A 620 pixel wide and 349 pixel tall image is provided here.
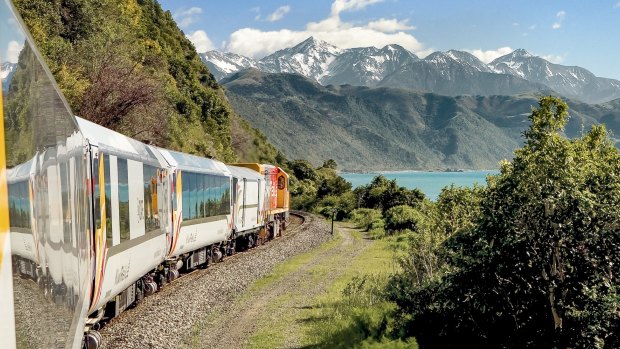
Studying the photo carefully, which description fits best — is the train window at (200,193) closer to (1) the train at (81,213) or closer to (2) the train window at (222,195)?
(1) the train at (81,213)

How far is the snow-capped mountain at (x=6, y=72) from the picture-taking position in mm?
2448

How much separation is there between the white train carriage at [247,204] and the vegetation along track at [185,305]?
1628 mm

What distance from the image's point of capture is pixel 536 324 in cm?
1151

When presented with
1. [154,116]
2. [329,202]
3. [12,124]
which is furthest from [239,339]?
[329,202]

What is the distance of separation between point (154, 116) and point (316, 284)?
2239 cm

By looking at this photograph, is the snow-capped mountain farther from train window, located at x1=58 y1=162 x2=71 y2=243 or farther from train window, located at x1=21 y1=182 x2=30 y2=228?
train window, located at x1=58 y1=162 x2=71 y2=243

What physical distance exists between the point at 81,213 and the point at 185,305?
1073cm

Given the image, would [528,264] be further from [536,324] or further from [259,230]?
[259,230]

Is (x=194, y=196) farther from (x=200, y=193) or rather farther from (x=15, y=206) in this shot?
(x=15, y=206)

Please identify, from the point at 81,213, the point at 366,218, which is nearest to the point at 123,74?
the point at 366,218

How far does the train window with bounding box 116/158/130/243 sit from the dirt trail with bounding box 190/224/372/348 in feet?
10.9

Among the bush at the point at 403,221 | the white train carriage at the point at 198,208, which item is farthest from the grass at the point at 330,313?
the bush at the point at 403,221

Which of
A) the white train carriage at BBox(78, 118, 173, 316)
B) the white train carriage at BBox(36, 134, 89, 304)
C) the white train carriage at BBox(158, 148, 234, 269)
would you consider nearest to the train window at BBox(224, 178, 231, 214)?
the white train carriage at BBox(158, 148, 234, 269)

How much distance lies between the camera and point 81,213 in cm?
595
